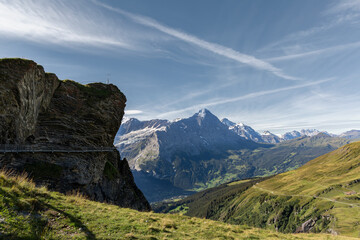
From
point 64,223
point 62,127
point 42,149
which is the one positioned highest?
point 62,127

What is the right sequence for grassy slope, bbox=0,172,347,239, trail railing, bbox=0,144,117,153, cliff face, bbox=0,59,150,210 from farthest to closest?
1. cliff face, bbox=0,59,150,210
2. trail railing, bbox=0,144,117,153
3. grassy slope, bbox=0,172,347,239

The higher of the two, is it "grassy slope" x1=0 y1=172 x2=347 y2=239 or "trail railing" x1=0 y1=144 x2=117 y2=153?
"trail railing" x1=0 y1=144 x2=117 y2=153

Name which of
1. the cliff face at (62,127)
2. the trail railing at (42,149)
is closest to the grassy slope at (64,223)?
the trail railing at (42,149)

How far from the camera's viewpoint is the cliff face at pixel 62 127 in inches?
1087

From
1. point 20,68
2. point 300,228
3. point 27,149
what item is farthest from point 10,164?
point 300,228

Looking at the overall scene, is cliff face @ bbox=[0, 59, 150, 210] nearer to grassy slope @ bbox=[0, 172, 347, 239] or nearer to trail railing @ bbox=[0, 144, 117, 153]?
trail railing @ bbox=[0, 144, 117, 153]

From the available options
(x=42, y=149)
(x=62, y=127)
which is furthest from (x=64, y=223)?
(x=62, y=127)

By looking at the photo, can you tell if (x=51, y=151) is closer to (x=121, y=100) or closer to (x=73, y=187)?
(x=73, y=187)

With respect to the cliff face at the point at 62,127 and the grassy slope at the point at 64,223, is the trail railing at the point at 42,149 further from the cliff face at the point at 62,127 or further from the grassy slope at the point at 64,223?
the grassy slope at the point at 64,223

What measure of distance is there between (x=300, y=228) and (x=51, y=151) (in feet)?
769

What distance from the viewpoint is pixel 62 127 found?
3862 cm

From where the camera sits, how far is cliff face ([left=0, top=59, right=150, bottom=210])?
1087 inches

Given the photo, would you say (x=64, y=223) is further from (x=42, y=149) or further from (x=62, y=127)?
(x=62, y=127)

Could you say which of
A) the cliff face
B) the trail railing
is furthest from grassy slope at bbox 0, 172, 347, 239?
the cliff face
